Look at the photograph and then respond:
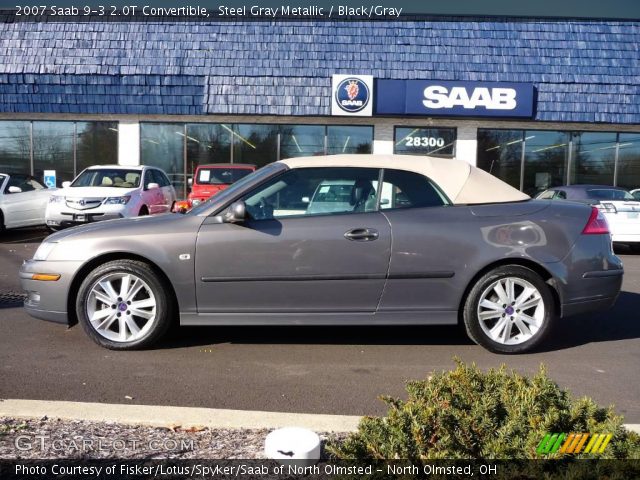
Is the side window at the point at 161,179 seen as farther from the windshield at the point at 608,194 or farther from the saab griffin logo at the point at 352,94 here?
the windshield at the point at 608,194

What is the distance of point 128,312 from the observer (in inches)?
197

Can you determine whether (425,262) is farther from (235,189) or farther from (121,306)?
(121,306)

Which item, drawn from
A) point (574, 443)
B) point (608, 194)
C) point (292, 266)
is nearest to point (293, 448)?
point (574, 443)

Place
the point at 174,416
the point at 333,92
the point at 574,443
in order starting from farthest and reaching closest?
the point at 333,92, the point at 174,416, the point at 574,443

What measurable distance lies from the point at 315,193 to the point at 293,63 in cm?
1321

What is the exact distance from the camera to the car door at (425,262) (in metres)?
4.97

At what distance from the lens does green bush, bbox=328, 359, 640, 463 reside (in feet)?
7.83

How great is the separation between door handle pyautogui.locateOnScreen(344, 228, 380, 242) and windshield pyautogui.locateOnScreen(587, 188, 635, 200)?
8630 mm

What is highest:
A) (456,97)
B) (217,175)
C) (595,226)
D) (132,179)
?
(456,97)

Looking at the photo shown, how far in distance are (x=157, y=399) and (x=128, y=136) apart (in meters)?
16.1

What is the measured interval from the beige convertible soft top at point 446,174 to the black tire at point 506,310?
2.09 ft

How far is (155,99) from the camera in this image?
58.9 ft

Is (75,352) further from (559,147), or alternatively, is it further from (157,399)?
(559,147)

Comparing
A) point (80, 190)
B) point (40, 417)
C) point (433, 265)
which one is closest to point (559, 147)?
point (80, 190)
